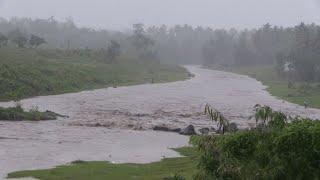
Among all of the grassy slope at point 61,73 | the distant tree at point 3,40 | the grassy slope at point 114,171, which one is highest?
the distant tree at point 3,40

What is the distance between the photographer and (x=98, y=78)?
102500 mm

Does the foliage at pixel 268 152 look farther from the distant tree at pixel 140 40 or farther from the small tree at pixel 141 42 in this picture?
the distant tree at pixel 140 40

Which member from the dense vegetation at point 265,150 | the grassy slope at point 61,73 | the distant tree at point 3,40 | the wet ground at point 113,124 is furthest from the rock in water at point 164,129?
the distant tree at point 3,40

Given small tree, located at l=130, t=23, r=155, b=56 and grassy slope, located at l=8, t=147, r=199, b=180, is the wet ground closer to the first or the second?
grassy slope, located at l=8, t=147, r=199, b=180

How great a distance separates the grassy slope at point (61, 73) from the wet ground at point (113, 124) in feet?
12.2

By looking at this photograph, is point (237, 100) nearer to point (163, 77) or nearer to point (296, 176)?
point (163, 77)

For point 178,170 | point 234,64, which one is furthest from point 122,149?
point 234,64

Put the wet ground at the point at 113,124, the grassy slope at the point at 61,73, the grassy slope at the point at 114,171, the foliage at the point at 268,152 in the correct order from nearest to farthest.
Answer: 1. the foliage at the point at 268,152
2. the grassy slope at the point at 114,171
3. the wet ground at the point at 113,124
4. the grassy slope at the point at 61,73

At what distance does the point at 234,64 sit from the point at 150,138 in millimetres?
152205

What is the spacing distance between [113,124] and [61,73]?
4289 centimetres

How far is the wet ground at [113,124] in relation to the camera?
115 feet

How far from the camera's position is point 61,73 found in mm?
92375

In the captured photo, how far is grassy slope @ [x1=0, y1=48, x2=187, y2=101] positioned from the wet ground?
12.2 ft

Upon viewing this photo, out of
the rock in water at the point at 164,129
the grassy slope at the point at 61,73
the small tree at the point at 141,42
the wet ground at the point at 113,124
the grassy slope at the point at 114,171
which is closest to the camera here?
the grassy slope at the point at 114,171
